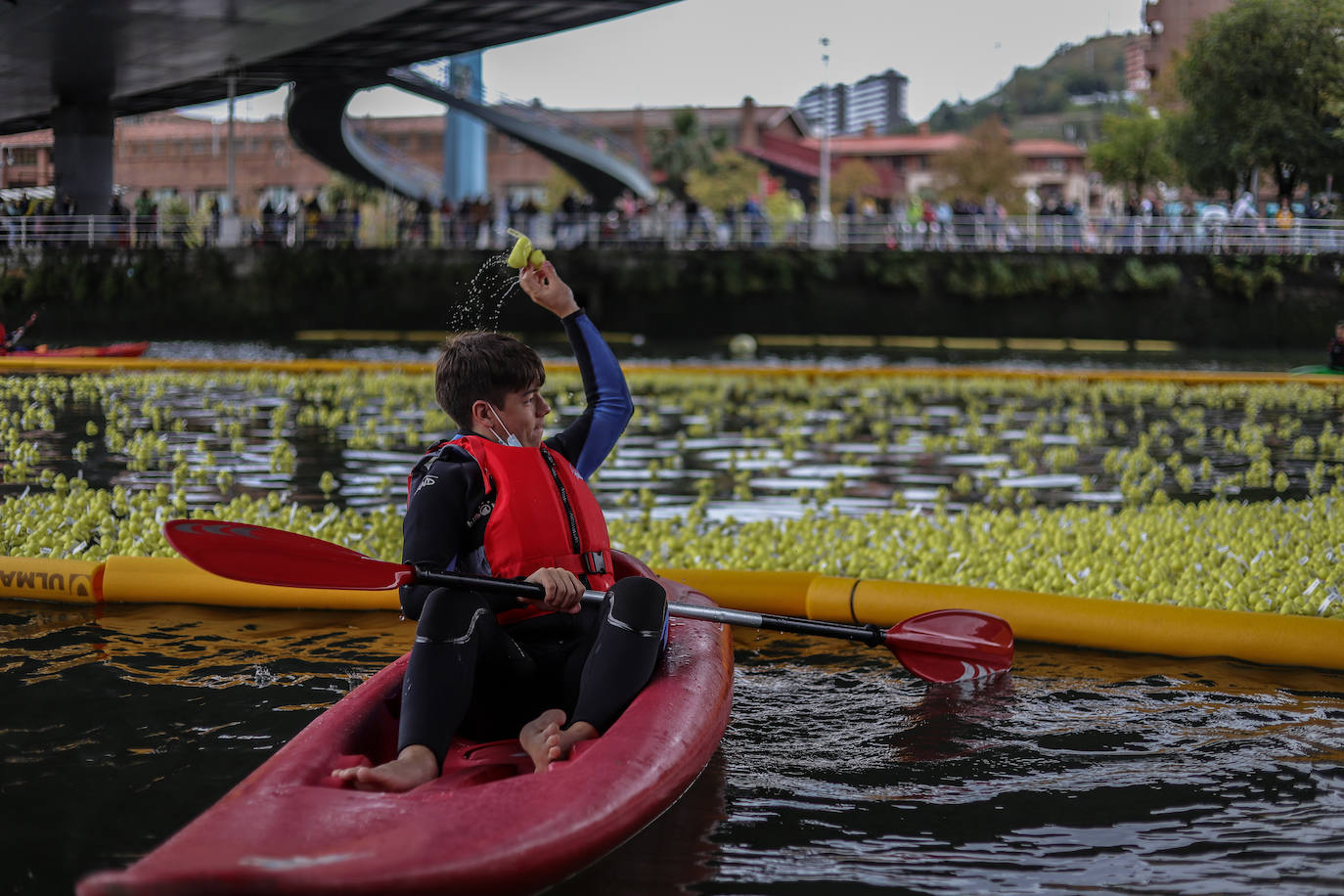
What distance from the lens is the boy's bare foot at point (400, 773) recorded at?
10.6ft

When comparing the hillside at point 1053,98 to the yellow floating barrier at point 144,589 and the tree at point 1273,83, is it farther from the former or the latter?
the yellow floating barrier at point 144,589

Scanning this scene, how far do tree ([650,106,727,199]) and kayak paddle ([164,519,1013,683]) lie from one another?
186 feet

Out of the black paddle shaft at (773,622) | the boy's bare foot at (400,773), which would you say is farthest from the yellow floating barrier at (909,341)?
the boy's bare foot at (400,773)

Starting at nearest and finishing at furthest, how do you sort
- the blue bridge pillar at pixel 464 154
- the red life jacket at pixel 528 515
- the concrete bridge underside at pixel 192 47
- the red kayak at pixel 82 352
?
the red life jacket at pixel 528 515 < the red kayak at pixel 82 352 < the concrete bridge underside at pixel 192 47 < the blue bridge pillar at pixel 464 154

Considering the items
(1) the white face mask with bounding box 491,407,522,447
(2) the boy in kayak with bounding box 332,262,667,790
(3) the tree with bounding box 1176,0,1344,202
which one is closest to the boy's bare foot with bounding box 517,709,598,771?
(2) the boy in kayak with bounding box 332,262,667,790

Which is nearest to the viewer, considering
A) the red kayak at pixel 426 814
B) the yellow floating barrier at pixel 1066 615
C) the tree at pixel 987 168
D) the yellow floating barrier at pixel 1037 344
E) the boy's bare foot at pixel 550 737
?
the red kayak at pixel 426 814

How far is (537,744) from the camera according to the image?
3.55 meters

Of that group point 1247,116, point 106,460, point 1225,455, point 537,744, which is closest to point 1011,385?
point 1225,455

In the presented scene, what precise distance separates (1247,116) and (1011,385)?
992cm

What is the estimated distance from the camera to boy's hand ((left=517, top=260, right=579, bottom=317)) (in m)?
4.35

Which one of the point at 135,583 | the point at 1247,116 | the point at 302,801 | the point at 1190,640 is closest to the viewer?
the point at 302,801

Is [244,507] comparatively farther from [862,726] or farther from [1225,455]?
[1225,455]

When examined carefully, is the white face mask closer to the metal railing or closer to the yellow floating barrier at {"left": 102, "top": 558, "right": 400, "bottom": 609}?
the yellow floating barrier at {"left": 102, "top": 558, "right": 400, "bottom": 609}

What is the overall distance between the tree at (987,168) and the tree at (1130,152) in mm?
8955
